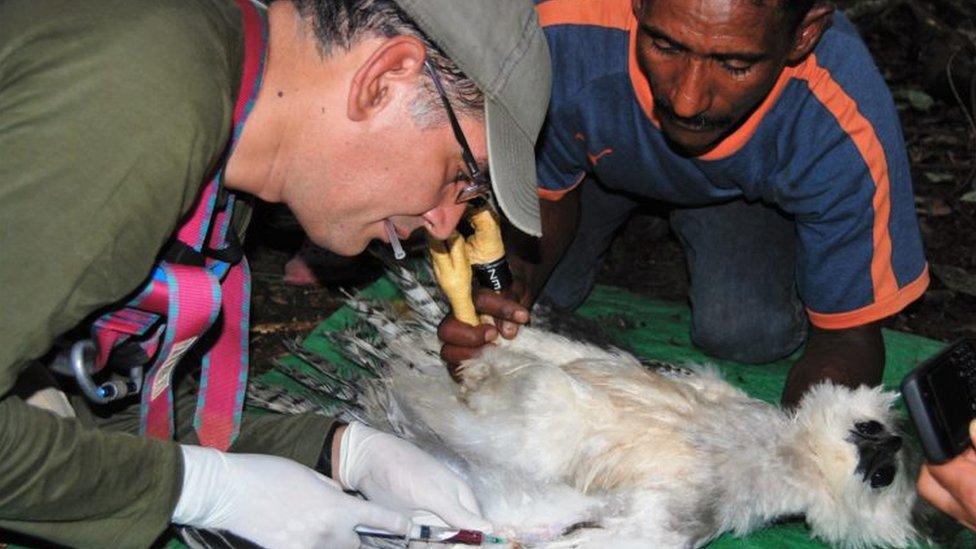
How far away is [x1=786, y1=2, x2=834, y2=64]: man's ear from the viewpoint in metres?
2.44

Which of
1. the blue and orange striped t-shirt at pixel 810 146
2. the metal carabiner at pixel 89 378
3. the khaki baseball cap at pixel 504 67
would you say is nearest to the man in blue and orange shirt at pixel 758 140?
the blue and orange striped t-shirt at pixel 810 146

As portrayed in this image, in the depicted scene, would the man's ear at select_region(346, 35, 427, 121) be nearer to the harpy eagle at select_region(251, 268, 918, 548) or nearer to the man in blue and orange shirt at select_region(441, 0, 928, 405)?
the man in blue and orange shirt at select_region(441, 0, 928, 405)

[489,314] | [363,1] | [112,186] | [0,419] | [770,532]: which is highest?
[363,1]

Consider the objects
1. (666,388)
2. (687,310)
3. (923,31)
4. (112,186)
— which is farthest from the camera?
(923,31)

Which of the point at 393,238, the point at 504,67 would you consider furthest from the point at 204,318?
the point at 504,67

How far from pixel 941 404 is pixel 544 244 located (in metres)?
1.47

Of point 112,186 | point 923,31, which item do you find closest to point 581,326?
point 112,186

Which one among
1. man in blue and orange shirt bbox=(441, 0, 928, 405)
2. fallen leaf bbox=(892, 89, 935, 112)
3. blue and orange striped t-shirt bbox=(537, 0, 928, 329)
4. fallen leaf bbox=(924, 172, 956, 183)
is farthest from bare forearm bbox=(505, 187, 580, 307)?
fallen leaf bbox=(892, 89, 935, 112)

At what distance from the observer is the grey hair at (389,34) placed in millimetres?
1803

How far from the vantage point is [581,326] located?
304 cm

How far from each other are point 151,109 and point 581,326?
64.7 inches

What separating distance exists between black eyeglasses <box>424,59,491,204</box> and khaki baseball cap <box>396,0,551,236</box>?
A: 5 cm

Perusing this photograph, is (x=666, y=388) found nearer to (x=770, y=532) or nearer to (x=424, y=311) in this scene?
(x=770, y=532)

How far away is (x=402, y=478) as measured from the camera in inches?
95.3
